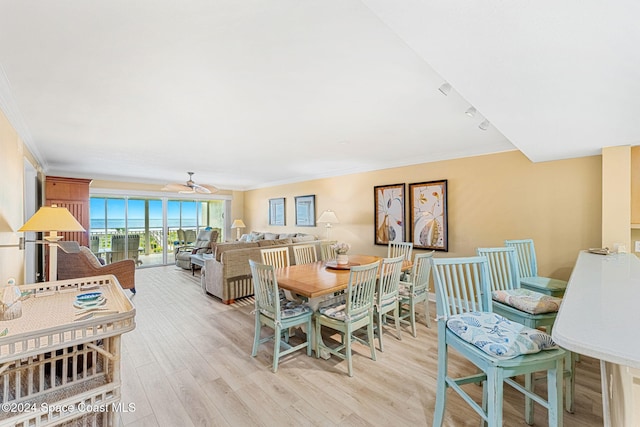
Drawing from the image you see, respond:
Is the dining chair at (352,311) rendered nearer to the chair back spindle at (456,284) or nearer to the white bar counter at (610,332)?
the chair back spindle at (456,284)

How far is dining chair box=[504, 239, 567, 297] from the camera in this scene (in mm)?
2449

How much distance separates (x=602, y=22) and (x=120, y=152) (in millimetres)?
5167

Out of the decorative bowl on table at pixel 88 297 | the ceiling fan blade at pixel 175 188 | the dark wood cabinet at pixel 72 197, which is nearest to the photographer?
the decorative bowl on table at pixel 88 297

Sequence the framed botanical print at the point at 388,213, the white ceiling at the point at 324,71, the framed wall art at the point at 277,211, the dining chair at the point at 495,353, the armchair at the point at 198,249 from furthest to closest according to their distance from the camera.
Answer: the framed wall art at the point at 277,211 < the armchair at the point at 198,249 < the framed botanical print at the point at 388,213 < the dining chair at the point at 495,353 < the white ceiling at the point at 324,71

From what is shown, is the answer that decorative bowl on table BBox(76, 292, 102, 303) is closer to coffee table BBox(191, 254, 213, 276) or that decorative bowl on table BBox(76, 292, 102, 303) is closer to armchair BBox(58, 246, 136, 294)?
armchair BBox(58, 246, 136, 294)

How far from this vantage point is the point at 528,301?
6.31 feet

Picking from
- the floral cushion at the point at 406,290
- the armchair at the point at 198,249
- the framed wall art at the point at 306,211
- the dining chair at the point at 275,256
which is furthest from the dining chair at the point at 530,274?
the armchair at the point at 198,249

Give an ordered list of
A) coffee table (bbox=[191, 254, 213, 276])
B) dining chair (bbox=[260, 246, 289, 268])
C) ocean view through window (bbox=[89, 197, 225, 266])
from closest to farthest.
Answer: dining chair (bbox=[260, 246, 289, 268]) < coffee table (bbox=[191, 254, 213, 276]) < ocean view through window (bbox=[89, 197, 225, 266])

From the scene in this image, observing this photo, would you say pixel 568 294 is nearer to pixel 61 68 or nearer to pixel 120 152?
pixel 61 68

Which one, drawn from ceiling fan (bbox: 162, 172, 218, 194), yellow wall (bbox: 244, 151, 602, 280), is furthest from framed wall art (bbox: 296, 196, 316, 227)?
ceiling fan (bbox: 162, 172, 218, 194)

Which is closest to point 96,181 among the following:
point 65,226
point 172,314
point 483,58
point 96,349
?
point 172,314

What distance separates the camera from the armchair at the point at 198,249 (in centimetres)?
656

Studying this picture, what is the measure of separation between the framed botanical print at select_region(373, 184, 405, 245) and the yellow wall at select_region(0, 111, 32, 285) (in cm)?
452

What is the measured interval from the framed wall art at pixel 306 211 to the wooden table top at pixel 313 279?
2948mm
